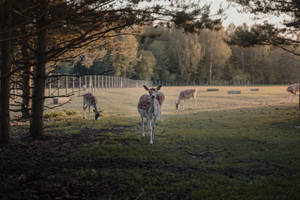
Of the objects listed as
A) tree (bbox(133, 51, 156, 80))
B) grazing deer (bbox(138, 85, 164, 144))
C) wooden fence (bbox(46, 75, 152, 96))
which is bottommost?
grazing deer (bbox(138, 85, 164, 144))

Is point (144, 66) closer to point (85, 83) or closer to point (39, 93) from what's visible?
point (85, 83)

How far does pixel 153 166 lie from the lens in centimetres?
610

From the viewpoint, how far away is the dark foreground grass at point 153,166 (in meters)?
4.62

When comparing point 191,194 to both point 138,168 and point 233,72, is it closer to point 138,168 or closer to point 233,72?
point 138,168

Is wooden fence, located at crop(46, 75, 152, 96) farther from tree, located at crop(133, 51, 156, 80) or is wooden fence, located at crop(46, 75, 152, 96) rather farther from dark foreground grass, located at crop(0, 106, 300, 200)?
dark foreground grass, located at crop(0, 106, 300, 200)

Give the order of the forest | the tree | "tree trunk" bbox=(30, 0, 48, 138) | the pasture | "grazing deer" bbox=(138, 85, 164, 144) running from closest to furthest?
the pasture → "tree trunk" bbox=(30, 0, 48, 138) → "grazing deer" bbox=(138, 85, 164, 144) → the tree → the forest

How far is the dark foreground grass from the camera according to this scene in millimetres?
4625

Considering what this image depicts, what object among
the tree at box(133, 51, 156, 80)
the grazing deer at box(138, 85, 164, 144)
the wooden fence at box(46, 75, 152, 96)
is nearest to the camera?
the grazing deer at box(138, 85, 164, 144)

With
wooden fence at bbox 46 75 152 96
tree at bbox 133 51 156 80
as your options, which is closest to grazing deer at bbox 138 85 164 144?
wooden fence at bbox 46 75 152 96

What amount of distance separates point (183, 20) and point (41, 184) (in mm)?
4784

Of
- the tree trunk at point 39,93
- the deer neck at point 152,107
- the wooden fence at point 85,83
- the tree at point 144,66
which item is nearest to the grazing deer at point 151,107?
the deer neck at point 152,107

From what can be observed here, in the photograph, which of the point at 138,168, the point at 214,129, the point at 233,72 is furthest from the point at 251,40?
the point at 233,72

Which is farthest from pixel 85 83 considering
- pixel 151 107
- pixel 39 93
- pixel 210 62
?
pixel 210 62

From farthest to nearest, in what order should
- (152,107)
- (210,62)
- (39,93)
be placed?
(210,62), (152,107), (39,93)
